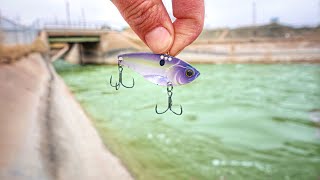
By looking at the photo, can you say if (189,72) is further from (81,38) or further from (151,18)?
(81,38)

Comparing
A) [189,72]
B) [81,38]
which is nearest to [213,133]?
[189,72]

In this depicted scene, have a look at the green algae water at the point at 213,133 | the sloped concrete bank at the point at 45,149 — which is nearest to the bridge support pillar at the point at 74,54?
the green algae water at the point at 213,133

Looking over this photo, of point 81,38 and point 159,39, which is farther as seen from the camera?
point 81,38

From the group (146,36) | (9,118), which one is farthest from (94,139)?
(146,36)

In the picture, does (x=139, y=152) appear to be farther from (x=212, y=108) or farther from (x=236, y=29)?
(x=236, y=29)

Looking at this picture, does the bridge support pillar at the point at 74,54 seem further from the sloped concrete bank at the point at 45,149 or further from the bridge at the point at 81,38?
the sloped concrete bank at the point at 45,149
